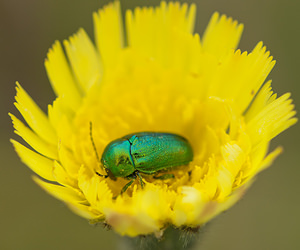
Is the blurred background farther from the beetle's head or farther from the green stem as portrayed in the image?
the beetle's head

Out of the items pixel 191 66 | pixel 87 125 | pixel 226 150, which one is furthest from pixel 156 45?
pixel 226 150

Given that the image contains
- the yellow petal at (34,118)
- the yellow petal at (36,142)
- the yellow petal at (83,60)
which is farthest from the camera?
the yellow petal at (83,60)

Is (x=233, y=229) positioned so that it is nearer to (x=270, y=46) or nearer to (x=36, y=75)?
(x=270, y=46)

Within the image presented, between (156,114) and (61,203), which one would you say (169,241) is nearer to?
(156,114)

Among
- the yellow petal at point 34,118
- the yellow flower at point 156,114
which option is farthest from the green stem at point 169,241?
the yellow petal at point 34,118

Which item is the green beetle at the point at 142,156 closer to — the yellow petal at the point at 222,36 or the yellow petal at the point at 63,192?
the yellow petal at the point at 63,192

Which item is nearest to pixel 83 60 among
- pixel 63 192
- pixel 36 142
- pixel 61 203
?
pixel 36 142

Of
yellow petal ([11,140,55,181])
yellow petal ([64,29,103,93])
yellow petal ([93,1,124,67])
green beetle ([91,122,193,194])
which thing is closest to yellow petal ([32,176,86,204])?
yellow petal ([11,140,55,181])
